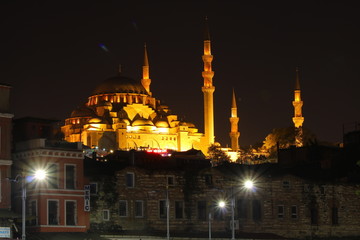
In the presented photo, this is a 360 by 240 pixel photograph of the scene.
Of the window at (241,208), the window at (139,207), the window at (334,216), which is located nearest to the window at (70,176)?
the window at (139,207)

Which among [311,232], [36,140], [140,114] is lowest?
[311,232]

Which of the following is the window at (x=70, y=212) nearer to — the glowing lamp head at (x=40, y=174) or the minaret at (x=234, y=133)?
the glowing lamp head at (x=40, y=174)

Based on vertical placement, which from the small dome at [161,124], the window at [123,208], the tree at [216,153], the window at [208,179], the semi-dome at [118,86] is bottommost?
the window at [123,208]

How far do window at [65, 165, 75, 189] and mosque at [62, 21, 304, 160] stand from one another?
9262 cm

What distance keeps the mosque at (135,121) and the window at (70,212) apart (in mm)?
93149

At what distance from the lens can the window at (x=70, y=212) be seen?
62.3 meters

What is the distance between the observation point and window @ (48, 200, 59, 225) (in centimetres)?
6104

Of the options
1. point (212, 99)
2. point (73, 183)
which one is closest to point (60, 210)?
point (73, 183)

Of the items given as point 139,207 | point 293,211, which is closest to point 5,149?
point 139,207

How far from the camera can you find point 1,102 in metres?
61.8

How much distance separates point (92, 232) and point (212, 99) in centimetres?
11169

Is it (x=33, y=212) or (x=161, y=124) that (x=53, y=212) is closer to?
(x=33, y=212)

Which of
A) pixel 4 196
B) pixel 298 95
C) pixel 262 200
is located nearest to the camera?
pixel 4 196

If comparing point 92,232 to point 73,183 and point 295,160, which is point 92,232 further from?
point 295,160
